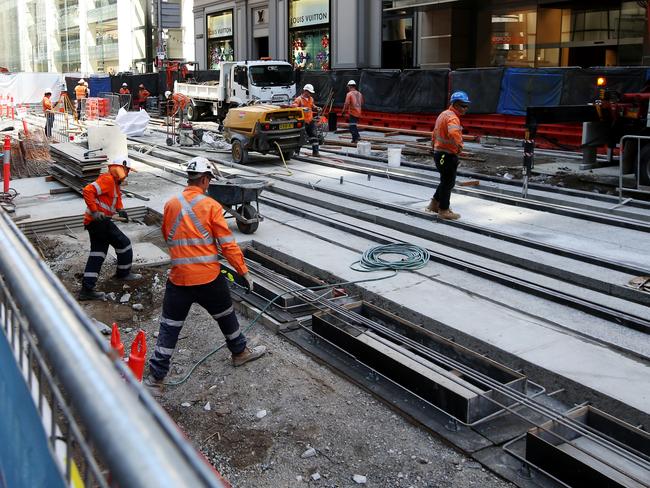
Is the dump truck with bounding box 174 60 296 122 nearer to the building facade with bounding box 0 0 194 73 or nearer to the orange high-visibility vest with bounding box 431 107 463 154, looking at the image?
the orange high-visibility vest with bounding box 431 107 463 154

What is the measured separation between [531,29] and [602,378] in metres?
24.2

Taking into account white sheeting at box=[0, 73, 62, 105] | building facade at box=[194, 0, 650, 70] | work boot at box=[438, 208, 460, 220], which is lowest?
work boot at box=[438, 208, 460, 220]

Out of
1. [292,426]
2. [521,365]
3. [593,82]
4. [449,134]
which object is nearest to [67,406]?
[292,426]

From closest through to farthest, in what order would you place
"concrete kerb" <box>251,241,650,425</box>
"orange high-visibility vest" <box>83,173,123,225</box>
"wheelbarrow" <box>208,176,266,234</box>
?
"concrete kerb" <box>251,241,650,425</box> → "orange high-visibility vest" <box>83,173,123,225</box> → "wheelbarrow" <box>208,176,266,234</box>

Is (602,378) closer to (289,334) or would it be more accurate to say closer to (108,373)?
(289,334)

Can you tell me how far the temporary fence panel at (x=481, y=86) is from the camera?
23.0 m

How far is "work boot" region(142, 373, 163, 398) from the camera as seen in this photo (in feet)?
20.3

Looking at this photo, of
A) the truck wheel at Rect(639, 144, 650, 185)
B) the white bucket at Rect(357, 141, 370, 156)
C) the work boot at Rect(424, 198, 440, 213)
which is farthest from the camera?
the white bucket at Rect(357, 141, 370, 156)

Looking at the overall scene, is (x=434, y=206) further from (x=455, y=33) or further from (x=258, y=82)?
(x=455, y=33)

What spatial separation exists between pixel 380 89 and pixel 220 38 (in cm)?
1934

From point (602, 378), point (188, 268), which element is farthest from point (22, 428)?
point (602, 378)

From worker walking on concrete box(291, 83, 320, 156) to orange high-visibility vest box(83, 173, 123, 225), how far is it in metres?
10.6

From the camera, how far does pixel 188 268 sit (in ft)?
19.8

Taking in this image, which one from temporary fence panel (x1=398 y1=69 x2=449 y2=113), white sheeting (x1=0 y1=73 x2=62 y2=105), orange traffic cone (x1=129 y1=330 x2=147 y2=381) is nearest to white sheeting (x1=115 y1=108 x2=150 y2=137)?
temporary fence panel (x1=398 y1=69 x2=449 y2=113)
